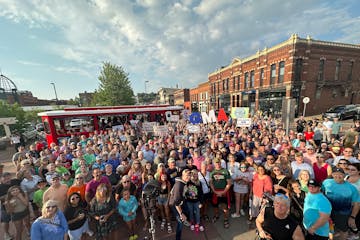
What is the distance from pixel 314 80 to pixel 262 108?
695 centimetres

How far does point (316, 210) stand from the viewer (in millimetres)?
2463

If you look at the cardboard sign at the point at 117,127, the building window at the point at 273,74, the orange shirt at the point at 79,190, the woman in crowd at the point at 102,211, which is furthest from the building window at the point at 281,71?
the orange shirt at the point at 79,190

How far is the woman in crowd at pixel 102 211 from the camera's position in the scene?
10.3 ft

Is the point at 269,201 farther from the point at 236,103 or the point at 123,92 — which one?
the point at 236,103

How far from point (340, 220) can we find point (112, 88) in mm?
25465

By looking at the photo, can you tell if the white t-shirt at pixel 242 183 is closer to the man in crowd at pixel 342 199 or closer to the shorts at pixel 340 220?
the man in crowd at pixel 342 199

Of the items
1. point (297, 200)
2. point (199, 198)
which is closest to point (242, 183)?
point (297, 200)

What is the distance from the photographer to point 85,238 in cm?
351

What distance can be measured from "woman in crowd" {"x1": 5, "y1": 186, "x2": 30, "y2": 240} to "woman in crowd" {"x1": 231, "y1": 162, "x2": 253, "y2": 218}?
17.3 ft

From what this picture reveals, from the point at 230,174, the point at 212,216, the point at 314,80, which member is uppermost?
the point at 314,80

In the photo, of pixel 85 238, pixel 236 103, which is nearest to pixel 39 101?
pixel 236 103

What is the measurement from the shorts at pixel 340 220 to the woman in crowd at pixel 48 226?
526cm

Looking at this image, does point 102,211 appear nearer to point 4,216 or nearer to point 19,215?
point 19,215

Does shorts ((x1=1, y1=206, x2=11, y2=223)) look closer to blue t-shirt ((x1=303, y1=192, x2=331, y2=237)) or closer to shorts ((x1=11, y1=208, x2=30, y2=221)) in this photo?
shorts ((x1=11, y1=208, x2=30, y2=221))
